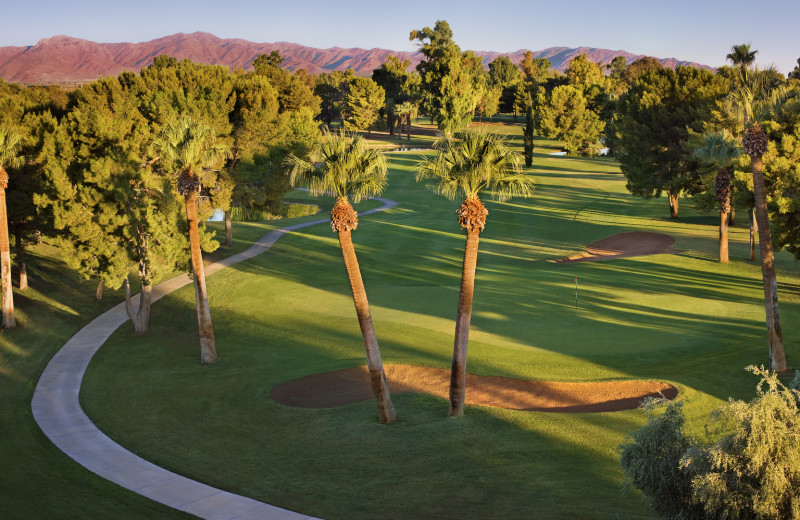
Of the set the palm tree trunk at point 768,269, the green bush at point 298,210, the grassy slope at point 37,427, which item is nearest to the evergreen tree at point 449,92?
the green bush at point 298,210

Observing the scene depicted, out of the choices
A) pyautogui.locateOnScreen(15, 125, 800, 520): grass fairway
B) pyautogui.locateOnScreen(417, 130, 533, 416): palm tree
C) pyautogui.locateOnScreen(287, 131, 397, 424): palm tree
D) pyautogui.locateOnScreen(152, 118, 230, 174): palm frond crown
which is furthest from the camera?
pyautogui.locateOnScreen(152, 118, 230, 174): palm frond crown

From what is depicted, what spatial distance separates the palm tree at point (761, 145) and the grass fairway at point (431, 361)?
153cm

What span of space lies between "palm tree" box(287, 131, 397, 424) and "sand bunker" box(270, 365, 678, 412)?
3435 mm

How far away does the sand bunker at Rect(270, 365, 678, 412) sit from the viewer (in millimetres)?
20359

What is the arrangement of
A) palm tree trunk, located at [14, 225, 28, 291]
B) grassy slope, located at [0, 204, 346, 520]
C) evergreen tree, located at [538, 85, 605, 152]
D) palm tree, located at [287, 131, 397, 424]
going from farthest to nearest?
evergreen tree, located at [538, 85, 605, 152], palm tree trunk, located at [14, 225, 28, 291], palm tree, located at [287, 131, 397, 424], grassy slope, located at [0, 204, 346, 520]

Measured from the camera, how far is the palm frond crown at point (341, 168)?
60.0 feet

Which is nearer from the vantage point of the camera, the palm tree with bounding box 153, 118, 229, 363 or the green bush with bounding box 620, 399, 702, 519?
the green bush with bounding box 620, 399, 702, 519

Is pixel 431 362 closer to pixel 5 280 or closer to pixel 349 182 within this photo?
pixel 349 182

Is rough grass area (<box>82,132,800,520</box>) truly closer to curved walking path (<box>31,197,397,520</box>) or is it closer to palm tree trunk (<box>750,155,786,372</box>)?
curved walking path (<box>31,197,397,520</box>)

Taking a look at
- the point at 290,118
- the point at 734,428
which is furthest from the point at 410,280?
the point at 734,428

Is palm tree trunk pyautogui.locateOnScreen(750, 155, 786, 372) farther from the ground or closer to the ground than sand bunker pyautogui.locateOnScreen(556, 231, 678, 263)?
farther from the ground

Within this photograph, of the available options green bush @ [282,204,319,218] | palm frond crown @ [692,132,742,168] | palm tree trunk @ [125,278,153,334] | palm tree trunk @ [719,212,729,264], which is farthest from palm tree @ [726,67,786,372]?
green bush @ [282,204,319,218]

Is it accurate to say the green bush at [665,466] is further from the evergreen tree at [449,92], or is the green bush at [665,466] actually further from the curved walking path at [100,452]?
the evergreen tree at [449,92]

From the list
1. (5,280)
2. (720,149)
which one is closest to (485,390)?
(720,149)
